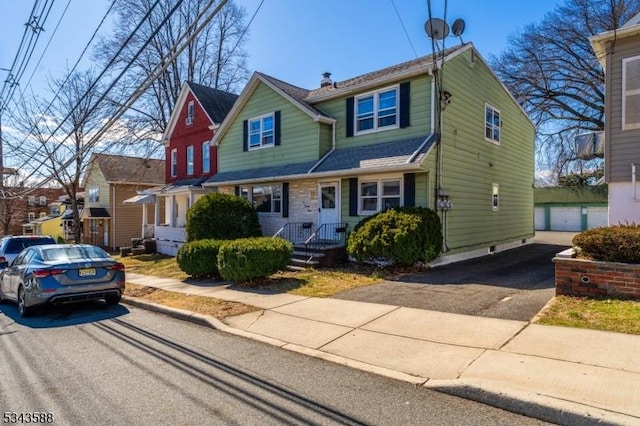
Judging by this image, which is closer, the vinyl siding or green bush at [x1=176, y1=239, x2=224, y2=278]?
the vinyl siding

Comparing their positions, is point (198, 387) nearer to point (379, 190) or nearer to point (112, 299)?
point (112, 299)

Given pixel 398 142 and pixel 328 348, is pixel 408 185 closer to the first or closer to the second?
pixel 398 142

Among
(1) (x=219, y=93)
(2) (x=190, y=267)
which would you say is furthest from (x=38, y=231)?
(2) (x=190, y=267)

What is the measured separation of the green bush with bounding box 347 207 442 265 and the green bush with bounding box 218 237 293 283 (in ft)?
8.58

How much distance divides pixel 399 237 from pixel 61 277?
26.5 ft

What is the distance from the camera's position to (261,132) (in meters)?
18.6

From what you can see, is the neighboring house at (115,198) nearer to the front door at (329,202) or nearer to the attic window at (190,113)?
the attic window at (190,113)

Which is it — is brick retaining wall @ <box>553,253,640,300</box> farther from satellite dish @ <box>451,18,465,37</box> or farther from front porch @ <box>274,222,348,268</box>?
satellite dish @ <box>451,18,465,37</box>

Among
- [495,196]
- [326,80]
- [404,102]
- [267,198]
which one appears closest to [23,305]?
[267,198]

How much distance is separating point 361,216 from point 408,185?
2070mm

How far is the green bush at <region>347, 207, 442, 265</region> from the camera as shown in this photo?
11453mm

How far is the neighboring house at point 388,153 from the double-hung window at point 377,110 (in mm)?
36

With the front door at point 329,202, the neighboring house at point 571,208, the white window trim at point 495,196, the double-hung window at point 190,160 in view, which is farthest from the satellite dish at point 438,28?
the neighboring house at point 571,208

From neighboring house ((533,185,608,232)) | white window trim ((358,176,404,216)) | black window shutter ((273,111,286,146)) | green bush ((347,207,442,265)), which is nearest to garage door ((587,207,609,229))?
neighboring house ((533,185,608,232))
